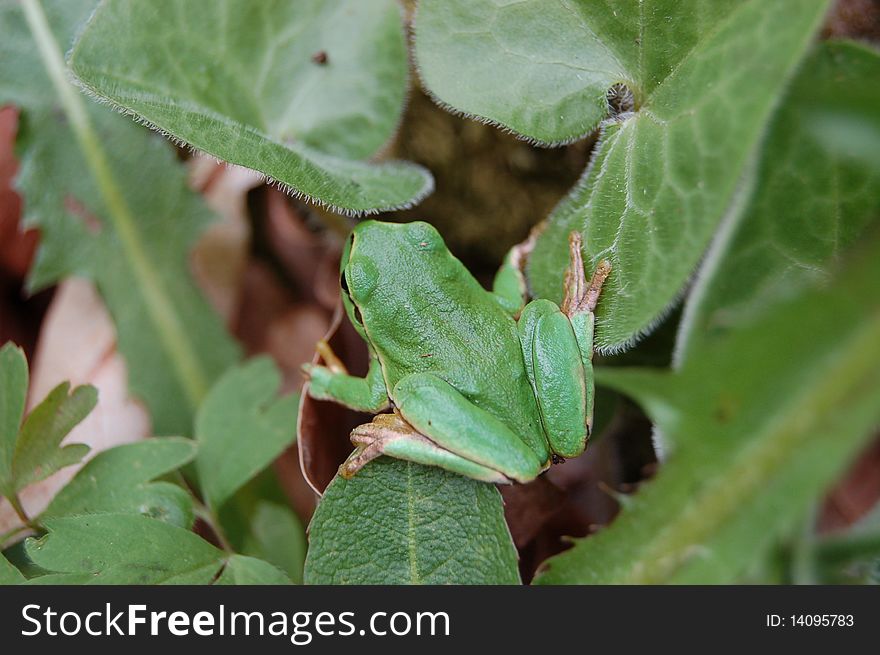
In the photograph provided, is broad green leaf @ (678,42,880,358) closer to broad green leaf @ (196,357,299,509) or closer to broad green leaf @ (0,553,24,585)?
broad green leaf @ (196,357,299,509)

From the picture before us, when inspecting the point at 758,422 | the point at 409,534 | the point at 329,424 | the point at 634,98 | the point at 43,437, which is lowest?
the point at 329,424

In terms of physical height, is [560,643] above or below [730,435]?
below

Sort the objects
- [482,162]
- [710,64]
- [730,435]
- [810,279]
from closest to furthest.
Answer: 1. [730,435]
2. [710,64]
3. [810,279]
4. [482,162]

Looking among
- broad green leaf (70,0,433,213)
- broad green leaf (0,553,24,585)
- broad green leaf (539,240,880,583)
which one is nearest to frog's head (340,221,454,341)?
broad green leaf (70,0,433,213)

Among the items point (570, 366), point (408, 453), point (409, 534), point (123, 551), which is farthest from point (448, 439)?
point (123, 551)

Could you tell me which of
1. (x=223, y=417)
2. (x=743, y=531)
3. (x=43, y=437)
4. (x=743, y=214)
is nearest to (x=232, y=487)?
(x=223, y=417)

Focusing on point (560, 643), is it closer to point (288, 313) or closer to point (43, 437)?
point (43, 437)

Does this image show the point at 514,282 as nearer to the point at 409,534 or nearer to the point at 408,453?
the point at 408,453
